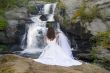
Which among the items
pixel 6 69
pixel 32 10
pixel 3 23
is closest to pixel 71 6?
pixel 3 23

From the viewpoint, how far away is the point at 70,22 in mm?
18172

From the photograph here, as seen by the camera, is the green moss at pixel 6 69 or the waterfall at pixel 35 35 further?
the waterfall at pixel 35 35

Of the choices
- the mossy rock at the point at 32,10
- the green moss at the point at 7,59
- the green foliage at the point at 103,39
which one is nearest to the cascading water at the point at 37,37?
the mossy rock at the point at 32,10

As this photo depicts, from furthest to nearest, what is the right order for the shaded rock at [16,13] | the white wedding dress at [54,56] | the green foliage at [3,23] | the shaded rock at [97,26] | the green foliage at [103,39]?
the shaded rock at [16,13] < the green foliage at [3,23] < the shaded rock at [97,26] < the green foliage at [103,39] < the white wedding dress at [54,56]

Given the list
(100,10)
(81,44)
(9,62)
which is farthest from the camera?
(81,44)

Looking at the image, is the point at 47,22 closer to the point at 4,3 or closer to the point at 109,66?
the point at 4,3

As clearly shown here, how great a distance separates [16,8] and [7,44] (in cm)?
309

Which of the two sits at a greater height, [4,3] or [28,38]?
[4,3]

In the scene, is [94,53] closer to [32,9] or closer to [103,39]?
[103,39]

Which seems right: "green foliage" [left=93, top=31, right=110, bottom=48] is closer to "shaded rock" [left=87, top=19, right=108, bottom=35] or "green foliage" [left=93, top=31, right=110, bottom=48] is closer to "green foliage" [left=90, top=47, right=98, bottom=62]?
"shaded rock" [left=87, top=19, right=108, bottom=35]

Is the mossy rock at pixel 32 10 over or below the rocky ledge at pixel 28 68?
over

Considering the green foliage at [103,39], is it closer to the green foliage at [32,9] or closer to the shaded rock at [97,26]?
the shaded rock at [97,26]

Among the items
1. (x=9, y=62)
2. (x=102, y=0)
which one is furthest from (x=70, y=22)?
(x=9, y=62)

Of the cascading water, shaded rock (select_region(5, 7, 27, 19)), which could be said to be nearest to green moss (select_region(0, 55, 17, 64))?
the cascading water
